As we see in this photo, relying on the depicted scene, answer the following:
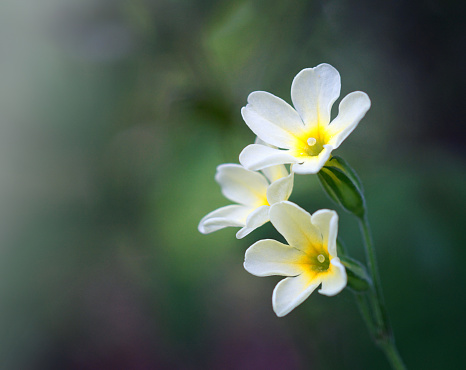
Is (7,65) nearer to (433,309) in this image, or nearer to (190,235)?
(190,235)

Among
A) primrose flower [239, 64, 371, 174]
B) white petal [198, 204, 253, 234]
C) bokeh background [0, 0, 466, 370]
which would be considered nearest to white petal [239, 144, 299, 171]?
primrose flower [239, 64, 371, 174]

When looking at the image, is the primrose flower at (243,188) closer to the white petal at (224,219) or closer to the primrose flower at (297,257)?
the white petal at (224,219)

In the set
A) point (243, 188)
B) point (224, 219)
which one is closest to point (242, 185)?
point (243, 188)

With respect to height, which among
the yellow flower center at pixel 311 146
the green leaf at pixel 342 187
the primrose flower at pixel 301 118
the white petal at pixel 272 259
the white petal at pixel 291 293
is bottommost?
the white petal at pixel 291 293

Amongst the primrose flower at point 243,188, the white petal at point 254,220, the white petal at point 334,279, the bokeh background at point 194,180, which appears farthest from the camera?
the bokeh background at point 194,180

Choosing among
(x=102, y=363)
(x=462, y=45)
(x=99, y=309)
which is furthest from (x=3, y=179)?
(x=462, y=45)

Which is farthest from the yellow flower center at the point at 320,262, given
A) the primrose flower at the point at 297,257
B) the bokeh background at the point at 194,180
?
the bokeh background at the point at 194,180
